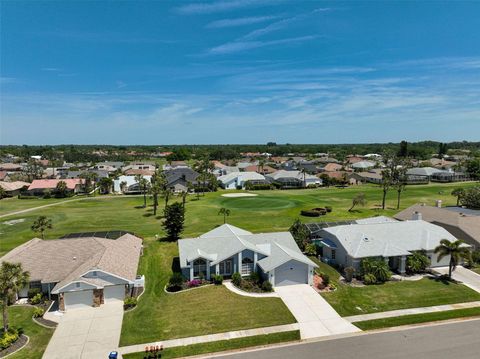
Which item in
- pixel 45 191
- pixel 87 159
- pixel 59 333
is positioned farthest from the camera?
pixel 87 159

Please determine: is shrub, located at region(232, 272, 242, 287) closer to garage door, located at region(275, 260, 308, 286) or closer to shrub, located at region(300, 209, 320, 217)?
garage door, located at region(275, 260, 308, 286)

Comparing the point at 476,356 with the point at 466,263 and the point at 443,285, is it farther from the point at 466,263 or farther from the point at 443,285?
the point at 466,263

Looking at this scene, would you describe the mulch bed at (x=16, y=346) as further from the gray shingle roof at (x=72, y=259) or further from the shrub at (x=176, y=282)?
the shrub at (x=176, y=282)

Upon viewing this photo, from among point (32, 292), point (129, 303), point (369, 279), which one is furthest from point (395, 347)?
point (32, 292)

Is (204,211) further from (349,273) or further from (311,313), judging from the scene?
(311,313)

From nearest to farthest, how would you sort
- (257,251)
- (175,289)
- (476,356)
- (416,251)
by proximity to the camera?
(476,356) < (175,289) < (257,251) < (416,251)

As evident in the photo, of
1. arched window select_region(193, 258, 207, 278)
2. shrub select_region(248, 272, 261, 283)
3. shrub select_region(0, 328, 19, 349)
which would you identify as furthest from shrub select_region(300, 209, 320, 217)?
shrub select_region(0, 328, 19, 349)

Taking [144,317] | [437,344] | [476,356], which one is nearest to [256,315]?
[144,317]
